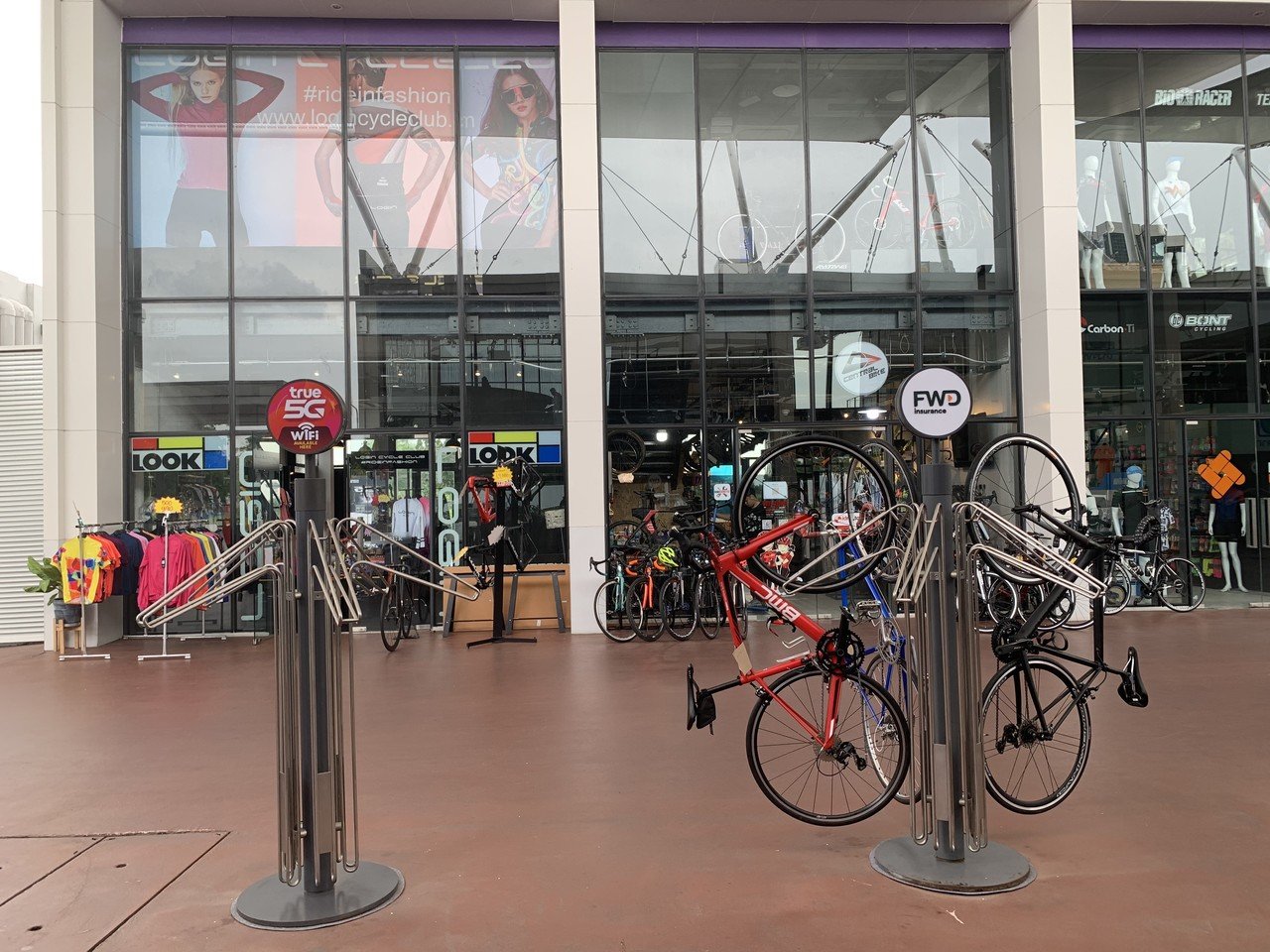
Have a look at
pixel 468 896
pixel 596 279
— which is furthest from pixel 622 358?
pixel 468 896

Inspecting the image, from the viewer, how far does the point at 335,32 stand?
12086 millimetres

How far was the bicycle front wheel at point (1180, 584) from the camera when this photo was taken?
12.0m

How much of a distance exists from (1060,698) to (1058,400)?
8245mm

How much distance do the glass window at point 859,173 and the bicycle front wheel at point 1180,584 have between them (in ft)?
16.9

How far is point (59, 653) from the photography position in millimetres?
10117

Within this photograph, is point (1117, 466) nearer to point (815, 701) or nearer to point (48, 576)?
point (815, 701)

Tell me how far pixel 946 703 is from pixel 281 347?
10525 mm

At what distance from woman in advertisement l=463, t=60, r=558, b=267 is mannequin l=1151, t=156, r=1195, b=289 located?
8.41m

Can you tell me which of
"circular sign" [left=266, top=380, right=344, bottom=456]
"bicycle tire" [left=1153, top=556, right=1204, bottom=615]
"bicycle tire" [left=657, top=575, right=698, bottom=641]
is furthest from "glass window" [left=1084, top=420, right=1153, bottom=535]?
"circular sign" [left=266, top=380, right=344, bottom=456]

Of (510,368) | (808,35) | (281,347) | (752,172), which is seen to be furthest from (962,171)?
(281,347)

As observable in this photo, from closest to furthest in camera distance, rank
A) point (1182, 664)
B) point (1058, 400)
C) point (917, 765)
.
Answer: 1. point (917, 765)
2. point (1182, 664)
3. point (1058, 400)

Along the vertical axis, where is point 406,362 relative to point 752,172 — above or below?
below

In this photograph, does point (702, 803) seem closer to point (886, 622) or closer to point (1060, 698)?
point (886, 622)

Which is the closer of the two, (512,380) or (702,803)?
(702,803)
